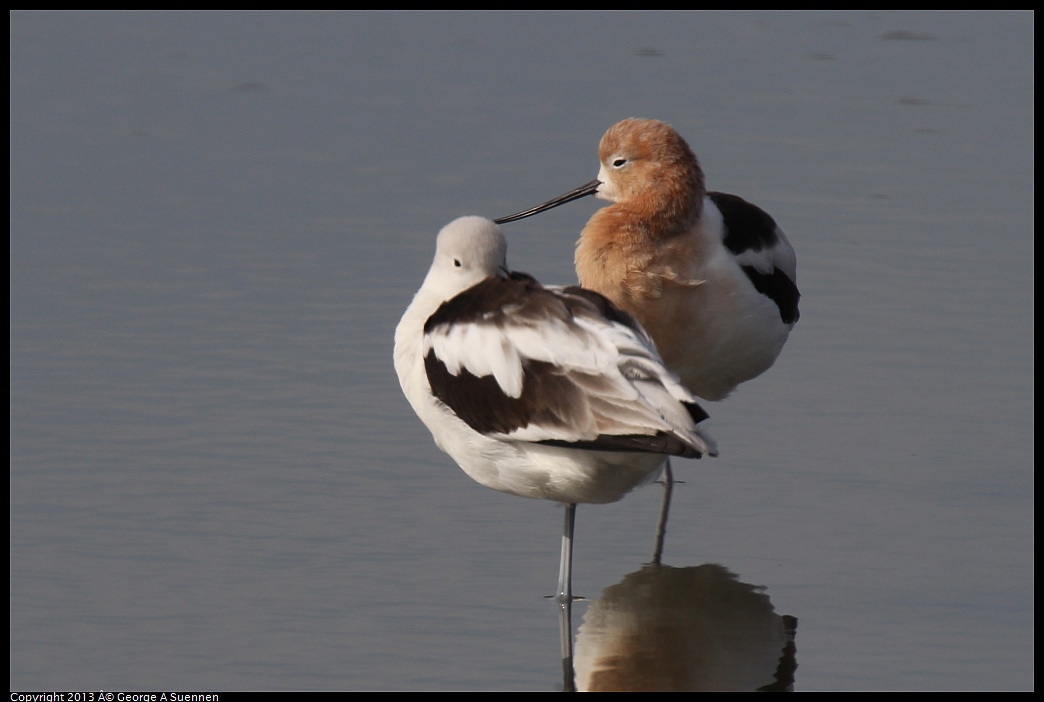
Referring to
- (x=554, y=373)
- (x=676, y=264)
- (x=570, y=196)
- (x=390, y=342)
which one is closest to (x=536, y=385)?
(x=554, y=373)

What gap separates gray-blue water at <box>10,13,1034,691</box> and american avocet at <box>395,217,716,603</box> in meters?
0.50

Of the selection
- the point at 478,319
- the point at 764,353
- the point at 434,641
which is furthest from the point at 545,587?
the point at 764,353

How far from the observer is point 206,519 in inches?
239

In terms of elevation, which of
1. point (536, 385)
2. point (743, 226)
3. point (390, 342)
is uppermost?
point (743, 226)

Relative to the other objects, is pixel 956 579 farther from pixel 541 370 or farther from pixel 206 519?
pixel 206 519

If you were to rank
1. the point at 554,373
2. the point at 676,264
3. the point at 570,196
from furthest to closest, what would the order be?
the point at 570,196, the point at 676,264, the point at 554,373

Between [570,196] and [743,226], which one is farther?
[570,196]

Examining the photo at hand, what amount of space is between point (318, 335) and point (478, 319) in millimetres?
2451

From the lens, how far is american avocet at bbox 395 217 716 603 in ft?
16.5

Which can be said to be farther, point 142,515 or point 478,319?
point 142,515

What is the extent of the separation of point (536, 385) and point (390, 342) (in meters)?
2.57

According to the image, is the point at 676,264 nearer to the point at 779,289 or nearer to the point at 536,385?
the point at 779,289

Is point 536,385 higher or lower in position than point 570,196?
lower

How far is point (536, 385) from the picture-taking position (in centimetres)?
525
